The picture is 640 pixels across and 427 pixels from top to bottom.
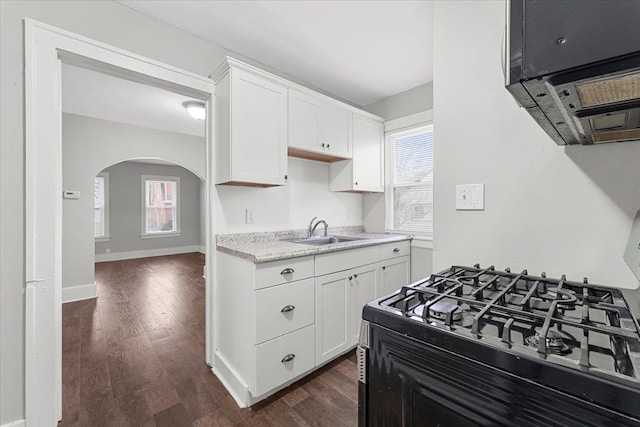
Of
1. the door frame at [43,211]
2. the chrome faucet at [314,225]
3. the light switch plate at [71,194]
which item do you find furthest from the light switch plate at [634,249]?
the light switch plate at [71,194]

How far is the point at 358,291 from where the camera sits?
2.29 m

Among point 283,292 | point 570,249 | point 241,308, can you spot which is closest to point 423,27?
point 570,249

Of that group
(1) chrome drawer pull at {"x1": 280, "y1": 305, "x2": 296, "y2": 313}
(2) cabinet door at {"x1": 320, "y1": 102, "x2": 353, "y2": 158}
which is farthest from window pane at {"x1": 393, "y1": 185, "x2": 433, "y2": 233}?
(1) chrome drawer pull at {"x1": 280, "y1": 305, "x2": 296, "y2": 313}

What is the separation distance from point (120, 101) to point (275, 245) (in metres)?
2.99

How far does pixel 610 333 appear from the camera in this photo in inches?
21.0

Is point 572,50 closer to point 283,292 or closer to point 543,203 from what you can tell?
point 543,203

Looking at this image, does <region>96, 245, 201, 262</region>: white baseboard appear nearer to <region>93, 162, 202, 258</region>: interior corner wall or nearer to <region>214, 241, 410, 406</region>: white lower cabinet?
<region>93, 162, 202, 258</region>: interior corner wall

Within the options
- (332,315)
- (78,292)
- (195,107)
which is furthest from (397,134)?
(78,292)

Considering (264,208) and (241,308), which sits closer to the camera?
(241,308)

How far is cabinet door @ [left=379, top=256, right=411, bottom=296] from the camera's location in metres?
2.54

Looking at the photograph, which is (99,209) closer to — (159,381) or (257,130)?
(159,381)

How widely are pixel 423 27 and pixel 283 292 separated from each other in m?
2.19

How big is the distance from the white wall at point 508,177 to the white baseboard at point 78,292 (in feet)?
14.8

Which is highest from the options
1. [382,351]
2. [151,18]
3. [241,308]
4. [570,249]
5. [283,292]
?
[151,18]
